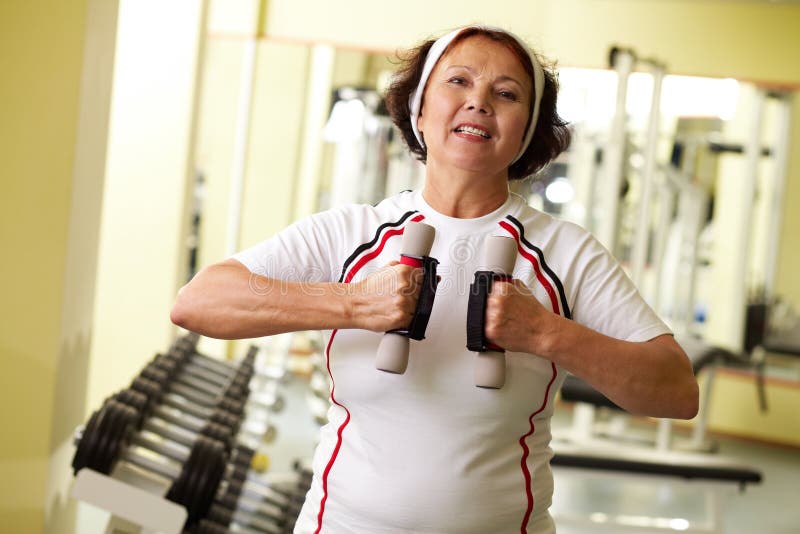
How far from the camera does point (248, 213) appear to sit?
5500 millimetres

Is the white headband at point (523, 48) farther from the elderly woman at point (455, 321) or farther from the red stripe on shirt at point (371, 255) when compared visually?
the red stripe on shirt at point (371, 255)

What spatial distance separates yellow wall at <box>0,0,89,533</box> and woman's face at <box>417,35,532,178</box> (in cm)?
110

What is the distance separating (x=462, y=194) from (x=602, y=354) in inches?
10.8

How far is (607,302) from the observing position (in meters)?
1.17

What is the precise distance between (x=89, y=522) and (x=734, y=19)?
438 centimetres

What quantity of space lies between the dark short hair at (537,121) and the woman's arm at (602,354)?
1.00 feet

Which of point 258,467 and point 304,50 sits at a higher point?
point 304,50

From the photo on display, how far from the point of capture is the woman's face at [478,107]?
1175mm

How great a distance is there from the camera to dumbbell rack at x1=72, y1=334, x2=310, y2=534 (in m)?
1.86

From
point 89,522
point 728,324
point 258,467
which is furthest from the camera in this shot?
point 728,324

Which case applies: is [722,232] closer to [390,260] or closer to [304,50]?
[304,50]

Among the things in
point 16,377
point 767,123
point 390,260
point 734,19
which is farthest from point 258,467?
point 767,123

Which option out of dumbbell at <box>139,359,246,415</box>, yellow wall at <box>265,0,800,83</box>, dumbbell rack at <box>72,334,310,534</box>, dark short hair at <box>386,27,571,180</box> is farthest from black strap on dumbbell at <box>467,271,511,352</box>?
yellow wall at <box>265,0,800,83</box>

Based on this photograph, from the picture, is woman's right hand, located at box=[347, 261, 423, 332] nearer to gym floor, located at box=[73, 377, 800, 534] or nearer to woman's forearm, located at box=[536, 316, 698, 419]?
woman's forearm, located at box=[536, 316, 698, 419]
